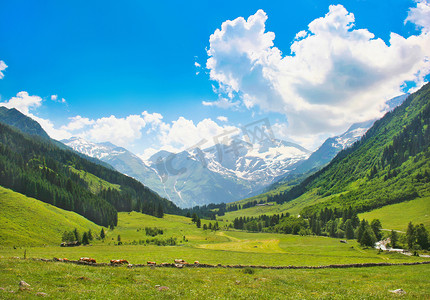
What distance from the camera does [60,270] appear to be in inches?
1140

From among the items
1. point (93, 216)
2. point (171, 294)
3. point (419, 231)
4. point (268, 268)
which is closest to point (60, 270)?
point (171, 294)

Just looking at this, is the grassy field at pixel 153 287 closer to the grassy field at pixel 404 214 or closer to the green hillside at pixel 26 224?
the green hillside at pixel 26 224

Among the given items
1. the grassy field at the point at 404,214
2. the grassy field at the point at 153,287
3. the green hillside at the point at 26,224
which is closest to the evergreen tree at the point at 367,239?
the grassy field at the point at 404,214

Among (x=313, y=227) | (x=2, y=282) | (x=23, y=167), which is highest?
(x=23, y=167)

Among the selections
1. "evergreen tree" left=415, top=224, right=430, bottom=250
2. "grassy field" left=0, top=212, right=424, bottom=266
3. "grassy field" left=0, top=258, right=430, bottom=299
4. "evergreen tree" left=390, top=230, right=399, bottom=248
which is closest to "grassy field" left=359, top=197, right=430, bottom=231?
"evergreen tree" left=390, top=230, right=399, bottom=248

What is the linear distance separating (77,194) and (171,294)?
184523mm

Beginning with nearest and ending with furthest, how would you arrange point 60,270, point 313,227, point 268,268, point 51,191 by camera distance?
point 60,270 → point 268,268 → point 51,191 → point 313,227

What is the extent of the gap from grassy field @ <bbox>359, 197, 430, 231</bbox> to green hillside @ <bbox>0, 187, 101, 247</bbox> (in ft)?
602

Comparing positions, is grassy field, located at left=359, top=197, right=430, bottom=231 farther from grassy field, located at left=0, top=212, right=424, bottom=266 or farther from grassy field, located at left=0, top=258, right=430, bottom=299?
grassy field, located at left=0, top=258, right=430, bottom=299

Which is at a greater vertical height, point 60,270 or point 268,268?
point 60,270

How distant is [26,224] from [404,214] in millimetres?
229040

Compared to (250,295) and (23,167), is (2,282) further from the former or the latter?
(23,167)

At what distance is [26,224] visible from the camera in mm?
93938

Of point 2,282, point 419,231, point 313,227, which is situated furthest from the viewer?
point 313,227
